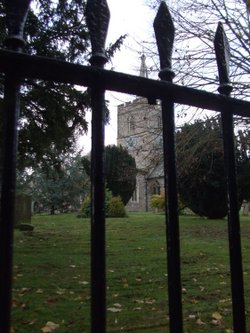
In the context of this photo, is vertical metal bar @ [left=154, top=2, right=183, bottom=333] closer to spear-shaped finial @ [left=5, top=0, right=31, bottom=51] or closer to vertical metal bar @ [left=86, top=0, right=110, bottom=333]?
vertical metal bar @ [left=86, top=0, right=110, bottom=333]

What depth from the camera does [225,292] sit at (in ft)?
15.5

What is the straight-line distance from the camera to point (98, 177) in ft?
4.30

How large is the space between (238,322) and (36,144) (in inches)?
305

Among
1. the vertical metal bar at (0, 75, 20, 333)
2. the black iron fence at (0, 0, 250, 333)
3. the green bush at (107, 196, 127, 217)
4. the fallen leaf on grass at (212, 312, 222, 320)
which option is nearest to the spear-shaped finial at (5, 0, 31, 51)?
the black iron fence at (0, 0, 250, 333)

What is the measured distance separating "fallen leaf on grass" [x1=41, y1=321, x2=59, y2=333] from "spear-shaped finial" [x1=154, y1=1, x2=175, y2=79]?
2524 millimetres

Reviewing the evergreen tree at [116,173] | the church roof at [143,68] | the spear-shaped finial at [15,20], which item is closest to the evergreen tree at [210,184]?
the church roof at [143,68]

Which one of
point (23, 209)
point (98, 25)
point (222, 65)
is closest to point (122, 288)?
point (222, 65)

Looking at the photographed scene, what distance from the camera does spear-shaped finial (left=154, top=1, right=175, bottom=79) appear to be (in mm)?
1524

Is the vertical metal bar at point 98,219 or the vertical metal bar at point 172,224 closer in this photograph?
the vertical metal bar at point 98,219

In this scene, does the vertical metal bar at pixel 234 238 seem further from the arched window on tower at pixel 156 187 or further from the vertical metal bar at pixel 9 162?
the arched window on tower at pixel 156 187

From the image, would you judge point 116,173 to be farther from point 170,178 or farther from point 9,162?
point 9,162

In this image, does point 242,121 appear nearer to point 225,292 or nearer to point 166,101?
point 225,292

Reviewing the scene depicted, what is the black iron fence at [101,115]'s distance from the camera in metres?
1.19

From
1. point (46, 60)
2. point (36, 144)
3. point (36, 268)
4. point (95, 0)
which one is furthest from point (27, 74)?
point (36, 144)
